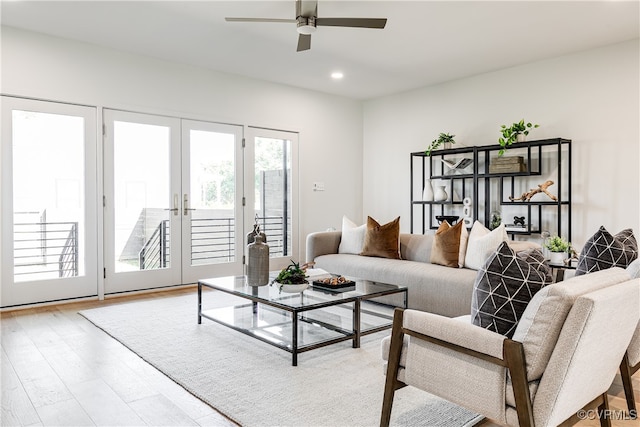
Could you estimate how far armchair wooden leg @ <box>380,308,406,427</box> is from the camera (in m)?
1.87

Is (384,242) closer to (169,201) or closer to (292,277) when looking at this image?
(292,277)

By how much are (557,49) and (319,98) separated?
3140mm

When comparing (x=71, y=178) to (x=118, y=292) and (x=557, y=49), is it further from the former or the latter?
(x=557, y=49)

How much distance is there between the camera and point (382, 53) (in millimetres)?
4855

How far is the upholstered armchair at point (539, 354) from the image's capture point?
149 cm

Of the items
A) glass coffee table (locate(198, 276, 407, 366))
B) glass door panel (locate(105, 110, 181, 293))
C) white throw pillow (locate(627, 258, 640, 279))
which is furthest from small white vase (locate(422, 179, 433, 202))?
white throw pillow (locate(627, 258, 640, 279))

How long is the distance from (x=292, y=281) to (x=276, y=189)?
3027 millimetres

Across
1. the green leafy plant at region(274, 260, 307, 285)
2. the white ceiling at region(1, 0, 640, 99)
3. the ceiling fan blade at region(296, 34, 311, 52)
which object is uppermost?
the white ceiling at region(1, 0, 640, 99)

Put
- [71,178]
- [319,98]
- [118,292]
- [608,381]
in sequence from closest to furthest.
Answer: [608,381] → [71,178] → [118,292] → [319,98]

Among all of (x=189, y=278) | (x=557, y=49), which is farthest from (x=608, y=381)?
(x=189, y=278)

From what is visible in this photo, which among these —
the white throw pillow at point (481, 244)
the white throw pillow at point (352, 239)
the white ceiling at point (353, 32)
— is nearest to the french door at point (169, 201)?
the white ceiling at point (353, 32)

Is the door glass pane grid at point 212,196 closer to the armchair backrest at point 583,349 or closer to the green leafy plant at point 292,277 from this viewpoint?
the green leafy plant at point 292,277

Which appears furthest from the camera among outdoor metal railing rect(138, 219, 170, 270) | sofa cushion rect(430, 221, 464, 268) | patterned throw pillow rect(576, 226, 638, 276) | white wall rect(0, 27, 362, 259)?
outdoor metal railing rect(138, 219, 170, 270)

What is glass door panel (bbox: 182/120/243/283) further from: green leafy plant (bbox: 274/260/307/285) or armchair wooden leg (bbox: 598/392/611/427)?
armchair wooden leg (bbox: 598/392/611/427)
